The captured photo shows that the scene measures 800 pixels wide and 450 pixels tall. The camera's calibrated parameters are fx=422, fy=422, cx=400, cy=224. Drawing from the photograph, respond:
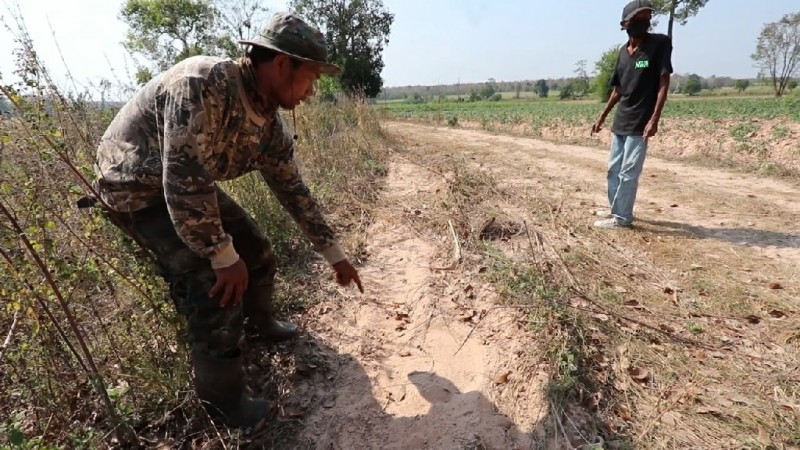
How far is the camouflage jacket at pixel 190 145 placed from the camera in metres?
1.47

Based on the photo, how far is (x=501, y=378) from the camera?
6.97 ft

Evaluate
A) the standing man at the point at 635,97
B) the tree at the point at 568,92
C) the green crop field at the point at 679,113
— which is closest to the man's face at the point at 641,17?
the standing man at the point at 635,97

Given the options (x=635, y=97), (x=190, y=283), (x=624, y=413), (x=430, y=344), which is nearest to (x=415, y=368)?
(x=430, y=344)

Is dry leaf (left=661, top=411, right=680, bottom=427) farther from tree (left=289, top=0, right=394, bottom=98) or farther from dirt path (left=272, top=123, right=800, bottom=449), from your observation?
tree (left=289, top=0, right=394, bottom=98)

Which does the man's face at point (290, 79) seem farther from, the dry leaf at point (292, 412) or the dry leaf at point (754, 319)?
the dry leaf at point (754, 319)

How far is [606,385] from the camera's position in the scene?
6.61 feet

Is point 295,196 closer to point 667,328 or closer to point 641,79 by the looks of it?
point 667,328

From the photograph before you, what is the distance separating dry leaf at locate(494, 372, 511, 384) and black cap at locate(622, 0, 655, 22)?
9.96 feet

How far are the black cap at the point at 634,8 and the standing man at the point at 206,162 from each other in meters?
2.90

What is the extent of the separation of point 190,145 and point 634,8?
354cm

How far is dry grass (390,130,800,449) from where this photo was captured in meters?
1.81

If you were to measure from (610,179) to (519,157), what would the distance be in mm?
4258

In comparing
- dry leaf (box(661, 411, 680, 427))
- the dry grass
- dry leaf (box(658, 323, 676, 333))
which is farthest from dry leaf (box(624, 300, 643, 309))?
dry leaf (box(661, 411, 680, 427))

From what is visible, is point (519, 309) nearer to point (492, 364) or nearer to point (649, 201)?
point (492, 364)
